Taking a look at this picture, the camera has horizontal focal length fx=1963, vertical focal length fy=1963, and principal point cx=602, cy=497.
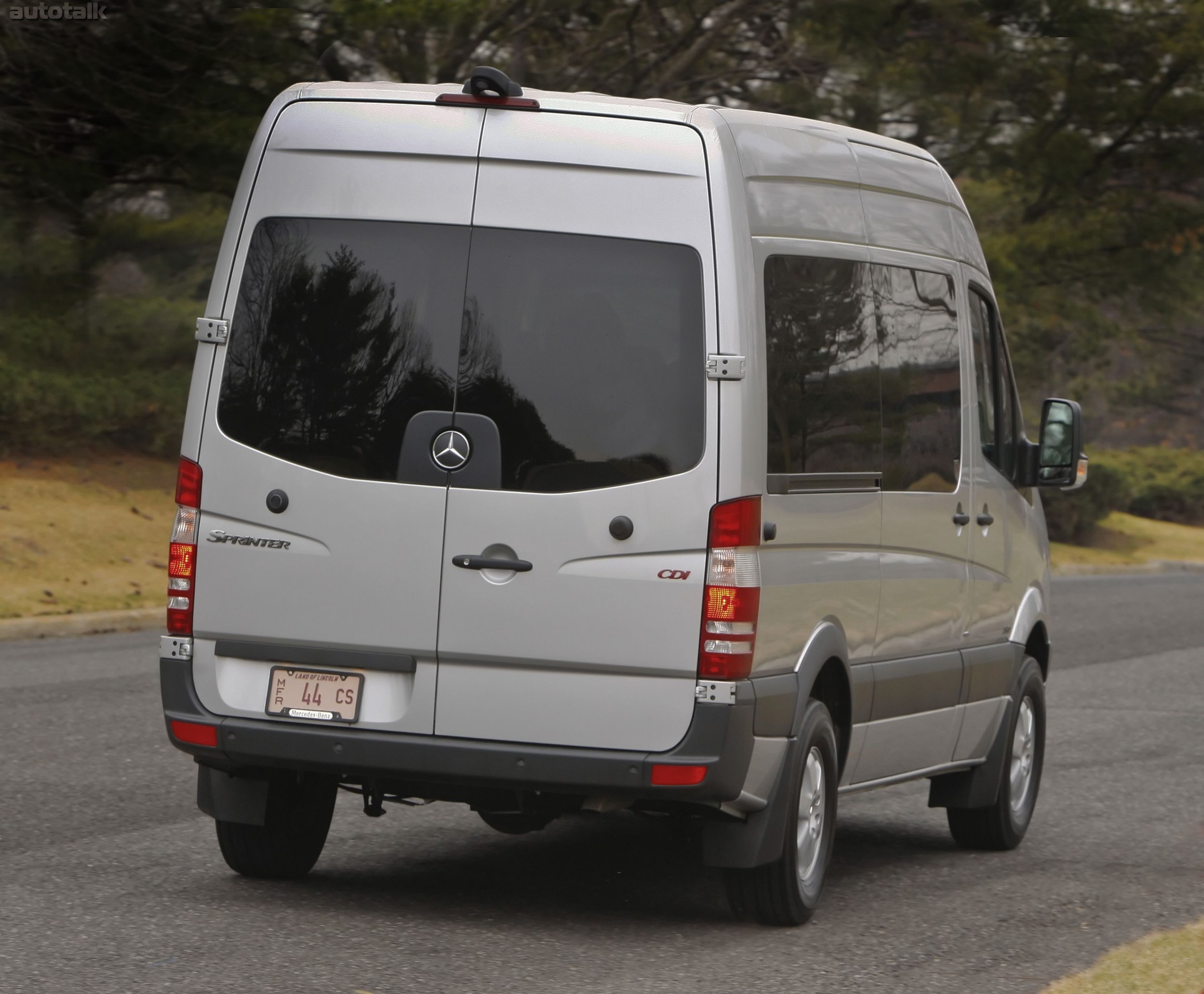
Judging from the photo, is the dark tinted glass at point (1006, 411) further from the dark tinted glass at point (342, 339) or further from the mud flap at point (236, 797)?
the mud flap at point (236, 797)

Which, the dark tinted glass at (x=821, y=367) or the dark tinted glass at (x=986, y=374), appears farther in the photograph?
the dark tinted glass at (x=986, y=374)

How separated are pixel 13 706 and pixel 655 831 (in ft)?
15.5

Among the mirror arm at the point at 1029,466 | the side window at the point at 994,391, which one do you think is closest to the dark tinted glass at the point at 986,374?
the side window at the point at 994,391

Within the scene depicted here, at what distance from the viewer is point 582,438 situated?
5762 millimetres

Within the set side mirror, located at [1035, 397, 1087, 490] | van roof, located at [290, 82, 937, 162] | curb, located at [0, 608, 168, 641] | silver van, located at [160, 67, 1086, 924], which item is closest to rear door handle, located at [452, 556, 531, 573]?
silver van, located at [160, 67, 1086, 924]

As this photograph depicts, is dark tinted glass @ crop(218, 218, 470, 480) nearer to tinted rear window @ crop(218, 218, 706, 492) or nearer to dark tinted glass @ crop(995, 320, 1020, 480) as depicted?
tinted rear window @ crop(218, 218, 706, 492)

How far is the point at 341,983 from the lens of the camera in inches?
206

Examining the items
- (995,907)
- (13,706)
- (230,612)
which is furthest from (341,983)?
(13,706)

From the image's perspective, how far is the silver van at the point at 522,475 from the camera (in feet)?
18.6

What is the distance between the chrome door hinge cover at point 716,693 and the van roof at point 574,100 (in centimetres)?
169

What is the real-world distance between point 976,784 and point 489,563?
3.09m

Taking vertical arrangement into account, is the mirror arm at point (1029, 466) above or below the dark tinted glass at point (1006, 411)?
below

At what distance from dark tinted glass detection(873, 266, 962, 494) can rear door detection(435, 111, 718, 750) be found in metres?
1.25

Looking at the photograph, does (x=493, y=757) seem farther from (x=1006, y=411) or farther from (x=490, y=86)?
(x=1006, y=411)
